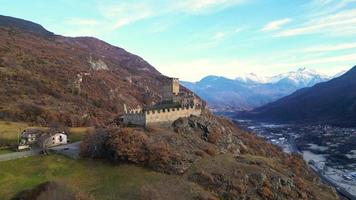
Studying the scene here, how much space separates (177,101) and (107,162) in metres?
32.2

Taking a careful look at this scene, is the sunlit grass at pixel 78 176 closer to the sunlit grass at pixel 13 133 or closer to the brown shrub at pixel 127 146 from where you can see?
the brown shrub at pixel 127 146

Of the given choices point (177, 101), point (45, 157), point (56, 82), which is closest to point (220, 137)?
point (177, 101)

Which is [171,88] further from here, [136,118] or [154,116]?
[136,118]

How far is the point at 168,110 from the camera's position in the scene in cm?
8494

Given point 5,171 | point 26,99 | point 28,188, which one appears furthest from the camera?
point 26,99

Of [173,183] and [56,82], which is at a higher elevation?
[56,82]

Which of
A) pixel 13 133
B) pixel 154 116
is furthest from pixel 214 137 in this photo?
pixel 13 133

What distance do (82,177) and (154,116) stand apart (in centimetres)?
2304

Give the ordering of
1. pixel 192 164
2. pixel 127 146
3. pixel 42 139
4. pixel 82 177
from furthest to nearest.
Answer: pixel 42 139 → pixel 192 164 → pixel 127 146 → pixel 82 177

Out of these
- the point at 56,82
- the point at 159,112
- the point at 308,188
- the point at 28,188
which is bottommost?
the point at 308,188

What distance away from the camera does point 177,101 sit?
Answer: 9750 centimetres

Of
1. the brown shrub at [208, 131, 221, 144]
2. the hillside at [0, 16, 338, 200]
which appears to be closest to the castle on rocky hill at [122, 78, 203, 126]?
the hillside at [0, 16, 338, 200]

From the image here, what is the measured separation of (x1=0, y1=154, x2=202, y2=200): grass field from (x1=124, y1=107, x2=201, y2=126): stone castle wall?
1535 centimetres

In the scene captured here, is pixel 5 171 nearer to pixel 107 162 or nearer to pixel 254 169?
pixel 107 162
